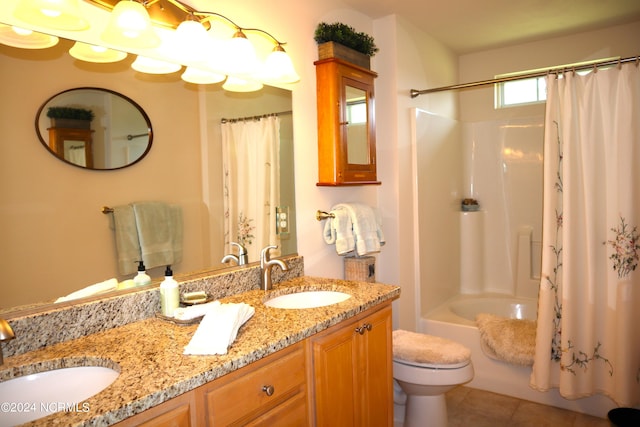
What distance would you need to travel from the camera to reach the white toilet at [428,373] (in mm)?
2154

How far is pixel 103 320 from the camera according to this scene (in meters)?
1.42

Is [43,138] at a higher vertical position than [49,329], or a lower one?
higher

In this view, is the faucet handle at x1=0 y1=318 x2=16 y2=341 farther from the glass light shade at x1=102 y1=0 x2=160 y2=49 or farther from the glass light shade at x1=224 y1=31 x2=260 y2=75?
the glass light shade at x1=224 y1=31 x2=260 y2=75

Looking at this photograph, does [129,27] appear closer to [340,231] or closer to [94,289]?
[94,289]

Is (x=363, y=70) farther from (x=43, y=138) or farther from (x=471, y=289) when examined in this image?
(x=471, y=289)

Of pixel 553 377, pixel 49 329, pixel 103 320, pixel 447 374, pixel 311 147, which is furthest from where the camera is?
pixel 553 377

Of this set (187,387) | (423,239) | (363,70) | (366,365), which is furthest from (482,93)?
(187,387)

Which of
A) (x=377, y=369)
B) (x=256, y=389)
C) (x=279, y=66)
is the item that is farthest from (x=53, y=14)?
(x=377, y=369)

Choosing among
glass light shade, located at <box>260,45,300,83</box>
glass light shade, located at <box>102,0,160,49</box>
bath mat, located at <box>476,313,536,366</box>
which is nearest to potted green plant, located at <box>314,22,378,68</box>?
glass light shade, located at <box>260,45,300,83</box>

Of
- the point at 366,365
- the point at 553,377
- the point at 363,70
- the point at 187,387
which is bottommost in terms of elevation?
the point at 553,377

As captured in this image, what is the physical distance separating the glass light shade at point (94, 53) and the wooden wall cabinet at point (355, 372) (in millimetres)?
1157

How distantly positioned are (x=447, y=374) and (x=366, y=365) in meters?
0.59

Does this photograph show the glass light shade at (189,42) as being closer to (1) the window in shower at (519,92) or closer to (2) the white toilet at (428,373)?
(2) the white toilet at (428,373)

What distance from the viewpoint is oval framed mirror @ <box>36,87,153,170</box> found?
1349 millimetres
